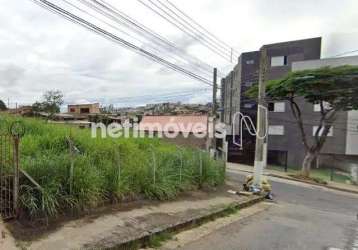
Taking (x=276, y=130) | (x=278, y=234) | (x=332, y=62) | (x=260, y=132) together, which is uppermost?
(x=332, y=62)

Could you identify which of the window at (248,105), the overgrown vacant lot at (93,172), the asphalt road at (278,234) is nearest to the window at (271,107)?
the window at (248,105)

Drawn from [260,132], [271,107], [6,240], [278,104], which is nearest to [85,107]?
[271,107]

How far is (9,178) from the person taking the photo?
242 inches

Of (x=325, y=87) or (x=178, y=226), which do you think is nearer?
(x=178, y=226)

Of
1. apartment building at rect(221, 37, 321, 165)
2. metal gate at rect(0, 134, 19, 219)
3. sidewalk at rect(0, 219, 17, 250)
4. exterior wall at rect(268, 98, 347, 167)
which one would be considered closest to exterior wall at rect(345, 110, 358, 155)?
exterior wall at rect(268, 98, 347, 167)

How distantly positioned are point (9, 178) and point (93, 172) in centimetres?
173

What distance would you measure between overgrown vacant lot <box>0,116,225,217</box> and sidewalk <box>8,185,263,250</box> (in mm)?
513

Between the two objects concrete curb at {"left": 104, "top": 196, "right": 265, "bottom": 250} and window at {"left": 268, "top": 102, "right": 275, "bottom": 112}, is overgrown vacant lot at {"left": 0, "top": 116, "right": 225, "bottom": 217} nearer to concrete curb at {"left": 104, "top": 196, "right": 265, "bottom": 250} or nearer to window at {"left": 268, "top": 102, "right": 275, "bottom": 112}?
concrete curb at {"left": 104, "top": 196, "right": 265, "bottom": 250}

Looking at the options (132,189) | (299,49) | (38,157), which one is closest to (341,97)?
(299,49)

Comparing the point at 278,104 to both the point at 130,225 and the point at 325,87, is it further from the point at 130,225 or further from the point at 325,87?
the point at 130,225

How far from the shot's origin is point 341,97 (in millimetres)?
23391

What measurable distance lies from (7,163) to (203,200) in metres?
5.66

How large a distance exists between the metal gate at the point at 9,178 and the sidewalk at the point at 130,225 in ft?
3.33

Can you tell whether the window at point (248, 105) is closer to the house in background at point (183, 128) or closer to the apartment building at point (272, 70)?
the apartment building at point (272, 70)
